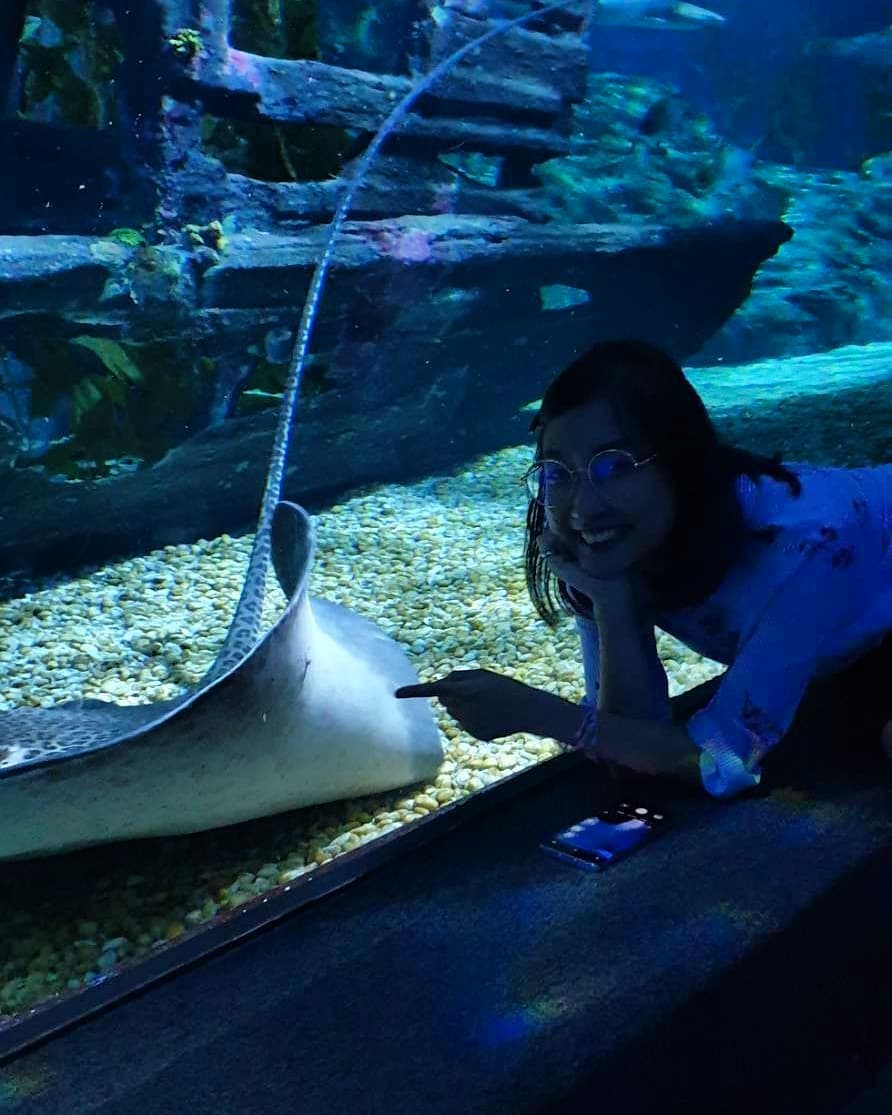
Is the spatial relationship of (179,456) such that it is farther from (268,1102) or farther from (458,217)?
(268,1102)

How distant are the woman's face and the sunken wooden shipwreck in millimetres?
3821

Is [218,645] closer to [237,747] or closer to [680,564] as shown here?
[237,747]

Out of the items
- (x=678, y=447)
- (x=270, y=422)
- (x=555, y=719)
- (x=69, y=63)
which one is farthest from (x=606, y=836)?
(x=69, y=63)

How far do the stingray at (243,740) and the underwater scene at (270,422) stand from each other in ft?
0.04

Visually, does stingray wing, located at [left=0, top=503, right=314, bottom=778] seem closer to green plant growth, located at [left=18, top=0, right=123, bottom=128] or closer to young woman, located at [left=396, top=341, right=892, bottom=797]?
young woman, located at [left=396, top=341, right=892, bottom=797]

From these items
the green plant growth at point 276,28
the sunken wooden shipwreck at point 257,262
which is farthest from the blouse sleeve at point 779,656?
the green plant growth at point 276,28

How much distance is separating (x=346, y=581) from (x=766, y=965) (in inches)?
135

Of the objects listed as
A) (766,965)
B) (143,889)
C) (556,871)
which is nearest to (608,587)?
(556,871)

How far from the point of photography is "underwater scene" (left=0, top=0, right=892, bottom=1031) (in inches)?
84.2

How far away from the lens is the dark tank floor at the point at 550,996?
119 centimetres

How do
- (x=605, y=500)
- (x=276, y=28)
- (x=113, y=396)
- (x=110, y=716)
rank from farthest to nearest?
(x=276, y=28)
(x=113, y=396)
(x=110, y=716)
(x=605, y=500)

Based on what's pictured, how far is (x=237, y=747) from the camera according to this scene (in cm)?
188

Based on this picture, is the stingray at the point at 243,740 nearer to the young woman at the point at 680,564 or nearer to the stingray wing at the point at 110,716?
the stingray wing at the point at 110,716

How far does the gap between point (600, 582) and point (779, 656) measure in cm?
35
